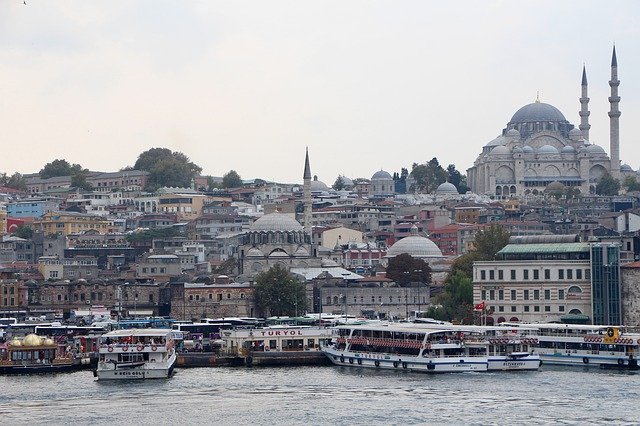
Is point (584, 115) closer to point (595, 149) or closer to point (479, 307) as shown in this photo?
point (595, 149)

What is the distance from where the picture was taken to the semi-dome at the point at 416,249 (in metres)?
113

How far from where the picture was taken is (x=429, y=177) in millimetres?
169500

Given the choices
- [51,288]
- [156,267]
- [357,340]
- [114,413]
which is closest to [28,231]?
[156,267]

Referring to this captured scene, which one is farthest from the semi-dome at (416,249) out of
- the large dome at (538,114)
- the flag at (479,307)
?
the large dome at (538,114)

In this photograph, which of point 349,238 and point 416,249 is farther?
point 349,238

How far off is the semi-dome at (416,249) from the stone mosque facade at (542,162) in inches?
1746

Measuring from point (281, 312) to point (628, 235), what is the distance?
17.6m

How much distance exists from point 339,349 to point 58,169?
11461cm

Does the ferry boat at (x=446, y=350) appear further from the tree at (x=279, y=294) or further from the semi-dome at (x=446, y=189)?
the semi-dome at (x=446, y=189)

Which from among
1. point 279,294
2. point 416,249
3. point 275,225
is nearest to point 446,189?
point 416,249

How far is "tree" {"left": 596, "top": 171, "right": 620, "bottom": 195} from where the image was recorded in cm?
15612

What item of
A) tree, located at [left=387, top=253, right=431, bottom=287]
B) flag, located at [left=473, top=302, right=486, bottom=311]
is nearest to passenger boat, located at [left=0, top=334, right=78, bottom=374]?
flag, located at [left=473, top=302, right=486, bottom=311]

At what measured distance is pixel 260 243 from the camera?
105 metres

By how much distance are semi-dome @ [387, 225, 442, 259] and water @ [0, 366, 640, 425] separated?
48.7 metres
